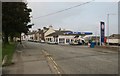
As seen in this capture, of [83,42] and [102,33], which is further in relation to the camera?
[83,42]

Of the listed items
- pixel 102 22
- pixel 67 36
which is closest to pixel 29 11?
pixel 102 22

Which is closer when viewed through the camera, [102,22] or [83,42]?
[102,22]

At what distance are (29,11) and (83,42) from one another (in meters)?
31.8

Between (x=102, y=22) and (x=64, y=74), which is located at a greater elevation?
(x=102, y=22)

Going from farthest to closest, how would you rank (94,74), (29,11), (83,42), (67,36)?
(67,36), (83,42), (29,11), (94,74)

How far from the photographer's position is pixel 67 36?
113938mm

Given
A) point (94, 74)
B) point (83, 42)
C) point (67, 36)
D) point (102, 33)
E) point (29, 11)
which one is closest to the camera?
point (94, 74)

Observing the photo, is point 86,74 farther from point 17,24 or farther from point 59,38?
point 59,38

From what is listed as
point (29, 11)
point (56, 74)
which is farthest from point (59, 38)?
point (56, 74)

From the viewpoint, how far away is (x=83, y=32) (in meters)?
119

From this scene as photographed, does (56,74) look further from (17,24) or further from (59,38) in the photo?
(59,38)

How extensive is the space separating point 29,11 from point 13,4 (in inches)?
728

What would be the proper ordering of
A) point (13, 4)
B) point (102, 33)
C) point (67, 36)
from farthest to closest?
point (67, 36)
point (102, 33)
point (13, 4)

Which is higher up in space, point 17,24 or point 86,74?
point 17,24
